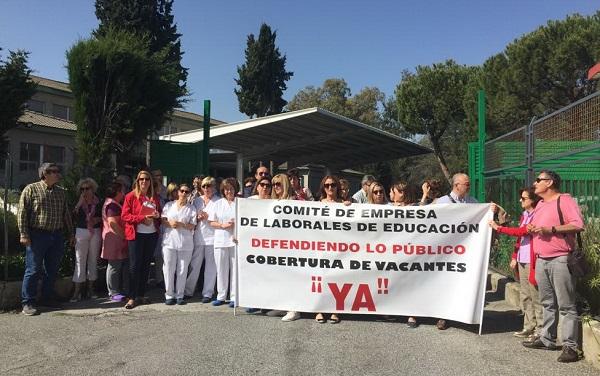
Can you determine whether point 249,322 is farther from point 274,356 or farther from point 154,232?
point 154,232

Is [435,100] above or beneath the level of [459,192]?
above

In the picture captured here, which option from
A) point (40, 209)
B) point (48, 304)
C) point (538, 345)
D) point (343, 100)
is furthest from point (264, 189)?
point (343, 100)

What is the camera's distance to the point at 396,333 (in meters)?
5.83

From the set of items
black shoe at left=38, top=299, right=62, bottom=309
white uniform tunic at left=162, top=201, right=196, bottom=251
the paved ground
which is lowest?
the paved ground

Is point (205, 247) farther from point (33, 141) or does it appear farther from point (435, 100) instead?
point (435, 100)

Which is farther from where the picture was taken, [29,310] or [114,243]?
[114,243]

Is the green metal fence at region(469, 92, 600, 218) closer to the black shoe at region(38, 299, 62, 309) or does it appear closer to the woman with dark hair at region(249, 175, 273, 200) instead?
the woman with dark hair at region(249, 175, 273, 200)

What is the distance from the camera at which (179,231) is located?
288 inches

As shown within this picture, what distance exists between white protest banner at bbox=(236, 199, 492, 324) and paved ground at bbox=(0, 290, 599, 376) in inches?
10.4

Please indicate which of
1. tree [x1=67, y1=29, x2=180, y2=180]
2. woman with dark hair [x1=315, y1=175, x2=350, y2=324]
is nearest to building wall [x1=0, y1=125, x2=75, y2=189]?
tree [x1=67, y1=29, x2=180, y2=180]

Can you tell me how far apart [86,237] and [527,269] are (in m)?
5.76

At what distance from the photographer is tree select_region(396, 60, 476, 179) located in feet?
123

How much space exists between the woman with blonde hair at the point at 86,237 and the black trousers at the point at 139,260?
0.66 m

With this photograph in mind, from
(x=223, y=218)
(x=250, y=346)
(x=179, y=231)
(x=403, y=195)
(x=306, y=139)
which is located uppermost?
(x=306, y=139)
